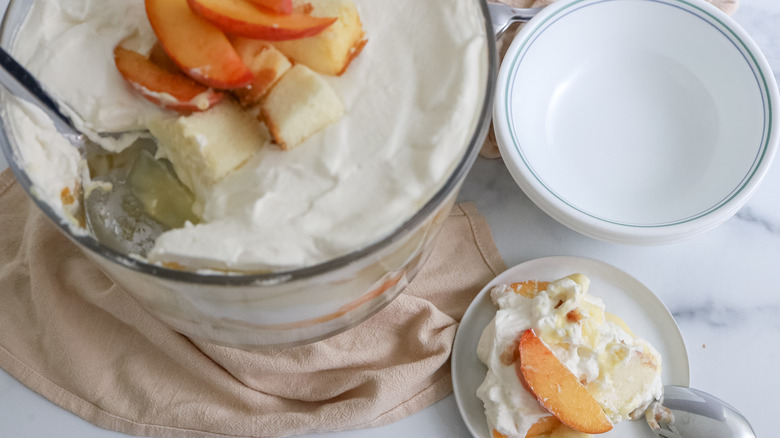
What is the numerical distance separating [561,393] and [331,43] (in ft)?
1.75

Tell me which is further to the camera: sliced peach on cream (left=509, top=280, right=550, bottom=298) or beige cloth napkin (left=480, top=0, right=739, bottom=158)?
beige cloth napkin (left=480, top=0, right=739, bottom=158)

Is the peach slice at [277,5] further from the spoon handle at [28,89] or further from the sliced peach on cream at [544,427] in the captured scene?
the sliced peach on cream at [544,427]

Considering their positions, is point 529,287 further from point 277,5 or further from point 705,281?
point 277,5

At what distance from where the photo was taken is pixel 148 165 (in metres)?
0.90

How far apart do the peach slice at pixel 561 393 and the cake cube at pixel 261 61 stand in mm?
486

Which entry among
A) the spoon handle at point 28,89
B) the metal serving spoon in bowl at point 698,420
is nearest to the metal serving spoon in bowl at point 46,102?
the spoon handle at point 28,89

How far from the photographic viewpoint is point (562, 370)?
982mm

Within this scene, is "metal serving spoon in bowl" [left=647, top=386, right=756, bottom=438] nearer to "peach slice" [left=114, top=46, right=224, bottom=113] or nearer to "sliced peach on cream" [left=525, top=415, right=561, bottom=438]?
"sliced peach on cream" [left=525, top=415, right=561, bottom=438]

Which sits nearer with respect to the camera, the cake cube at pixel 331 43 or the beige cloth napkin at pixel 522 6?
the cake cube at pixel 331 43

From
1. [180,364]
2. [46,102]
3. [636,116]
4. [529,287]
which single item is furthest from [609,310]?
[46,102]

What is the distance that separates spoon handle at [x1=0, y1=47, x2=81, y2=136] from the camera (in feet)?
2.55

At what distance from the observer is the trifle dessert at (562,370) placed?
0.97 metres

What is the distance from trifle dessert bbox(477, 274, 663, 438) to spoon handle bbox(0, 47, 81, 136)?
0.62m

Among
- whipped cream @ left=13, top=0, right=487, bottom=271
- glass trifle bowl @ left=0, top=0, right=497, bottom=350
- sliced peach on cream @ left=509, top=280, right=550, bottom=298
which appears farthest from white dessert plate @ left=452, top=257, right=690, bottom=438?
whipped cream @ left=13, top=0, right=487, bottom=271
